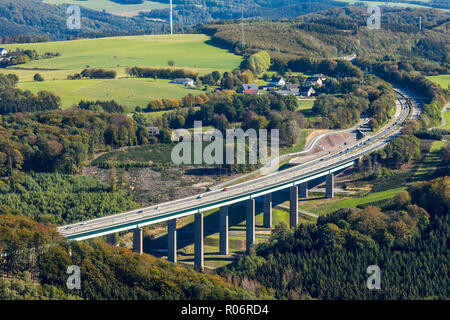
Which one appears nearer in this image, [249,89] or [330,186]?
[330,186]

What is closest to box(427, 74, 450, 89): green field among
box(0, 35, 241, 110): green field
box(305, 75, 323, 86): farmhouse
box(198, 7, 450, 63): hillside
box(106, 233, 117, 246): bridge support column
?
box(198, 7, 450, 63): hillside

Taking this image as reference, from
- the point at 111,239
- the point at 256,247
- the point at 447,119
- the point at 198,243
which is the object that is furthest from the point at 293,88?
the point at 111,239

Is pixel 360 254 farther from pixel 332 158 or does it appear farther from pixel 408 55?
pixel 408 55

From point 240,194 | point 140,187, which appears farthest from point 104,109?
point 240,194

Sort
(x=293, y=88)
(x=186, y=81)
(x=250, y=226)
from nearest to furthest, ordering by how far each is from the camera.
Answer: (x=250, y=226), (x=293, y=88), (x=186, y=81)

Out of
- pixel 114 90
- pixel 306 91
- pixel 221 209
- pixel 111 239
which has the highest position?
pixel 114 90

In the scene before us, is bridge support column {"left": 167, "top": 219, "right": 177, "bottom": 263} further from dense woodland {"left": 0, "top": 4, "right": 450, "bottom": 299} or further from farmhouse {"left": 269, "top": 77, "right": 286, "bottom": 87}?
farmhouse {"left": 269, "top": 77, "right": 286, "bottom": 87}

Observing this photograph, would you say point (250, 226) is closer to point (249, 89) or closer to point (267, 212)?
point (267, 212)
